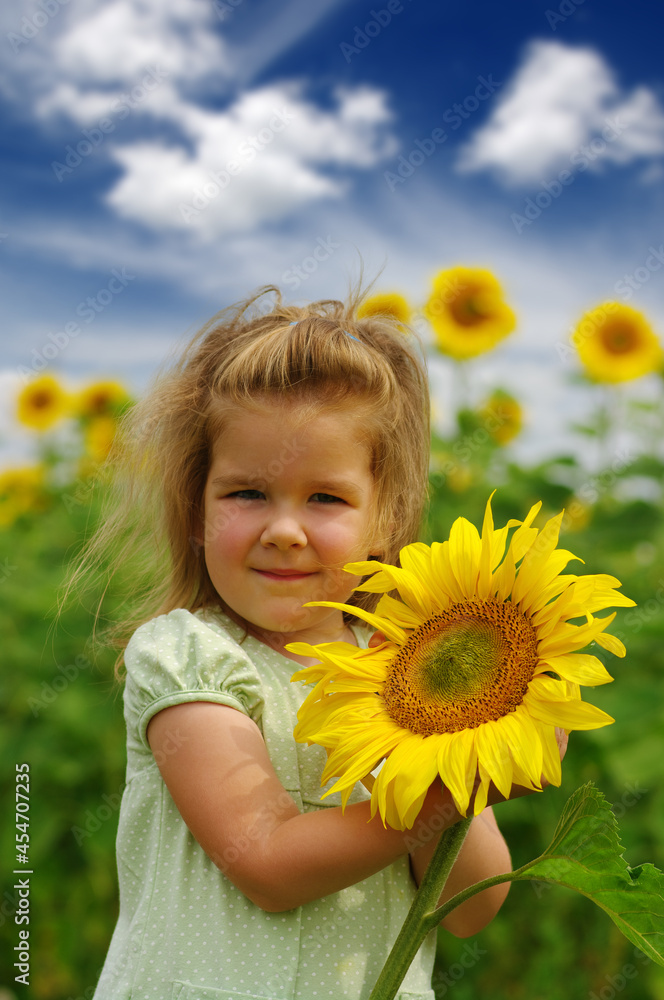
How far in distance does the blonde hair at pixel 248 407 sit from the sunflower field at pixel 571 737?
98cm

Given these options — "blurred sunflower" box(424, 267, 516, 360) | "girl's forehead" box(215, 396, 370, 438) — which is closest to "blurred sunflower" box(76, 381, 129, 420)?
"blurred sunflower" box(424, 267, 516, 360)

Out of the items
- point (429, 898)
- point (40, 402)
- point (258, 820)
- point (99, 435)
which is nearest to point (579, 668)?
point (429, 898)

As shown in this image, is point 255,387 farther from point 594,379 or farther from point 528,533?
point 594,379

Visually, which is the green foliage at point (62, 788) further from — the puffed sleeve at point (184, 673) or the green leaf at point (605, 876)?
the green leaf at point (605, 876)

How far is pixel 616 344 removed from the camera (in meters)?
3.48

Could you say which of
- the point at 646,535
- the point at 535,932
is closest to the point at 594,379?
the point at 646,535

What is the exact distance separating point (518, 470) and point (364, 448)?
194cm

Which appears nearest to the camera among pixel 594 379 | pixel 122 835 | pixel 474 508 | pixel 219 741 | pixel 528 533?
pixel 528 533

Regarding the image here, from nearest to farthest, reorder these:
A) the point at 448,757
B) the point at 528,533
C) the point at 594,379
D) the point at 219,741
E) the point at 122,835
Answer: the point at 448,757 < the point at 528,533 < the point at 219,741 < the point at 122,835 < the point at 594,379

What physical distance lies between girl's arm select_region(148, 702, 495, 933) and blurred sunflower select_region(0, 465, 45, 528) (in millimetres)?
3517

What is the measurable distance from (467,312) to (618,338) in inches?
24.1

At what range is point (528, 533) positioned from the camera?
0.99 metres

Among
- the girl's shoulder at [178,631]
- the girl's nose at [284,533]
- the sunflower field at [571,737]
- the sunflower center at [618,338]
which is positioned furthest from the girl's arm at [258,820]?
the sunflower center at [618,338]

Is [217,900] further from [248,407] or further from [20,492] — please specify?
[20,492]
